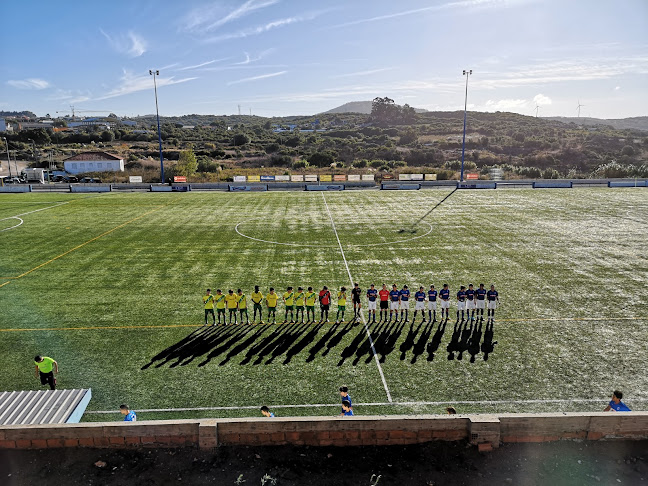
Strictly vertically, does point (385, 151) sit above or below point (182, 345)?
above

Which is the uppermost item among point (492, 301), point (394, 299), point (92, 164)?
point (92, 164)

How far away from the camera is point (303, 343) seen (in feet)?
47.8

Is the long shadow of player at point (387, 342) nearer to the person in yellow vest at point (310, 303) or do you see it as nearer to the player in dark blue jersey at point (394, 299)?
the player in dark blue jersey at point (394, 299)

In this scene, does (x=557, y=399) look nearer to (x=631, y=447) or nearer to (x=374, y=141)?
(x=631, y=447)

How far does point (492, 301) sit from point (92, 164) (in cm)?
7391

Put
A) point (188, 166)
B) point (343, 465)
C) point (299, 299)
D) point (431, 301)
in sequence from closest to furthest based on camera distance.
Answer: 1. point (343, 465)
2. point (431, 301)
3. point (299, 299)
4. point (188, 166)

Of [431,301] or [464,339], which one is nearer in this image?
[464,339]

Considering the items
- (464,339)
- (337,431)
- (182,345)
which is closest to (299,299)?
(182,345)

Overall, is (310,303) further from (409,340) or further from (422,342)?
(422,342)

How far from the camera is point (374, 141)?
116625 mm

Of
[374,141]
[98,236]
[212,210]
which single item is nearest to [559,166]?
[374,141]

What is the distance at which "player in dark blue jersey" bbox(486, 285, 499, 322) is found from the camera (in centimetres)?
1590

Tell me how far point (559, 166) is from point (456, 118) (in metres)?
94.4

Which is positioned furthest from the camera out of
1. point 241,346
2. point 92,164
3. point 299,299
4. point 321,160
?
point 321,160
